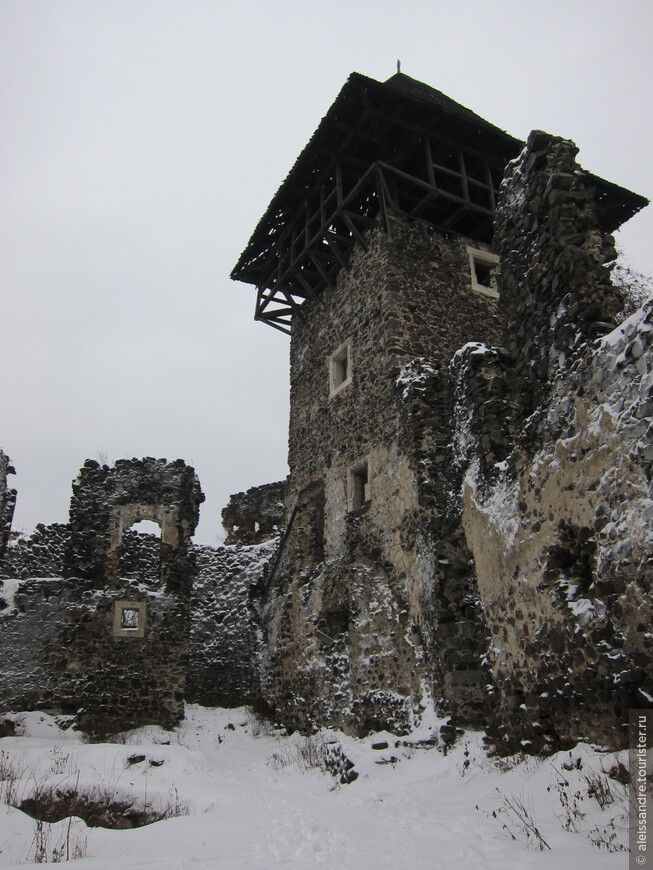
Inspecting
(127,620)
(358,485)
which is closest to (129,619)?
(127,620)

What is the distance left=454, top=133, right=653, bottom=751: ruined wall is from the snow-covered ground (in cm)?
51

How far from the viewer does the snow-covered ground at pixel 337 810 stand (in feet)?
12.5

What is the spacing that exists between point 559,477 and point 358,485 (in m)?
6.78

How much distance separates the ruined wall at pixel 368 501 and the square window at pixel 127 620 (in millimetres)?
2542

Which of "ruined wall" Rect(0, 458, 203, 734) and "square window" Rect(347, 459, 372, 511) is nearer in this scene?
"square window" Rect(347, 459, 372, 511)

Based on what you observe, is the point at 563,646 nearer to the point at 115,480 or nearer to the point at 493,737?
the point at 493,737

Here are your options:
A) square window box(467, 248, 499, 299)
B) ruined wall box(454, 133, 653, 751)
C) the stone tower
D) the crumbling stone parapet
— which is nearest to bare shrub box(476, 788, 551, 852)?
ruined wall box(454, 133, 653, 751)

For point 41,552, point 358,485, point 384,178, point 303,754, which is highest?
point 384,178

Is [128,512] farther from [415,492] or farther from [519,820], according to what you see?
[519,820]

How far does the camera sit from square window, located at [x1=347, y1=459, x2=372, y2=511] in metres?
11.5

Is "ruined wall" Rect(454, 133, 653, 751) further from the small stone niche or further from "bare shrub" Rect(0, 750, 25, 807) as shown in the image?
the small stone niche

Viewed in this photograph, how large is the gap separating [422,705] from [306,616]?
3.90 meters

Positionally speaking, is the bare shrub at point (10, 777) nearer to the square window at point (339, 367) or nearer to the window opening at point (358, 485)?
Answer: the window opening at point (358, 485)

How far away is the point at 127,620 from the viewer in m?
12.8
